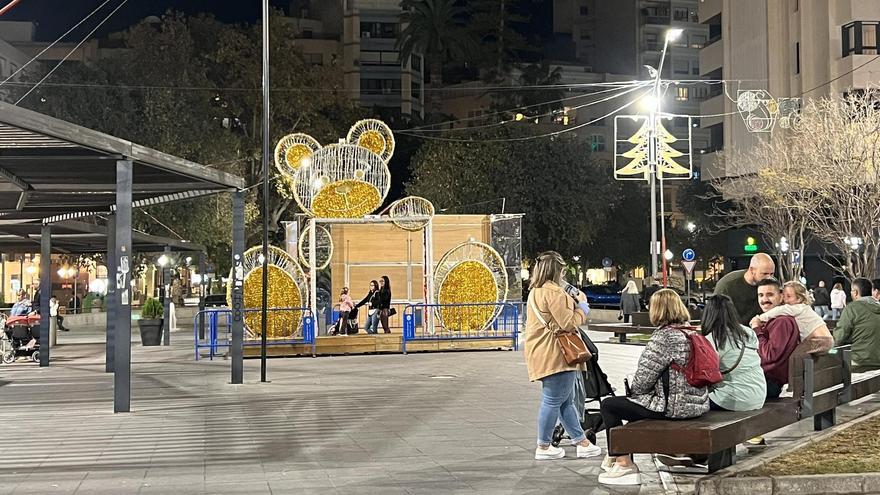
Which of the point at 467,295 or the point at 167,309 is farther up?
the point at 467,295

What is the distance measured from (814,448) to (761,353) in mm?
1063

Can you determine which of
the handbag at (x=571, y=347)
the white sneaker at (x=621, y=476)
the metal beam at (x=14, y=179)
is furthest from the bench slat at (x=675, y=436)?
the metal beam at (x=14, y=179)

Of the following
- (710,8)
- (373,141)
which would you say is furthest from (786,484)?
(710,8)

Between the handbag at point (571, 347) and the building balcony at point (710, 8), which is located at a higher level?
the building balcony at point (710, 8)

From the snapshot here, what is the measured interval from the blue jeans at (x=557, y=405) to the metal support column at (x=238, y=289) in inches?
343

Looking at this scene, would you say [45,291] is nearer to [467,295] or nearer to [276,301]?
[276,301]

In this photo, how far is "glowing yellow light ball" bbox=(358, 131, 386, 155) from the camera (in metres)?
26.9

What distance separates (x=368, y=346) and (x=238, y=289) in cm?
673

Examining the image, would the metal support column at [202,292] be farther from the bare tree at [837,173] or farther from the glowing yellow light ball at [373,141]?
the bare tree at [837,173]

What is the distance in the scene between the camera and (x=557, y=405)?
9570 mm

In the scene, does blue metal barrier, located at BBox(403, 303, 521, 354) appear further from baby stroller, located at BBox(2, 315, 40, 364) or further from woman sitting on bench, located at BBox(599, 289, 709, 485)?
woman sitting on bench, located at BBox(599, 289, 709, 485)

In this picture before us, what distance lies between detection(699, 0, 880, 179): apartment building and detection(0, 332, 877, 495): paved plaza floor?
84.2 ft

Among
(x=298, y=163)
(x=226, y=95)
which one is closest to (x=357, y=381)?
(x=298, y=163)

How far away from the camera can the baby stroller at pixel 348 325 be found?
25.4 m
